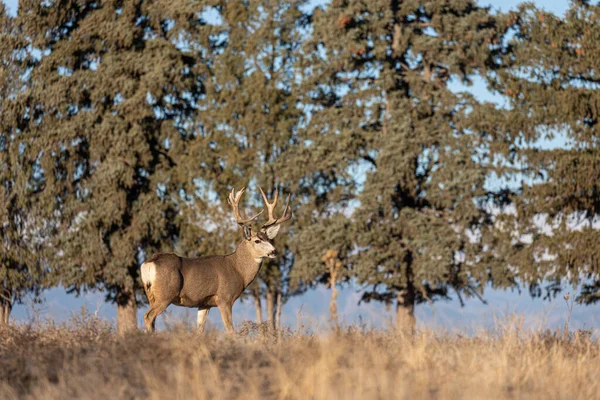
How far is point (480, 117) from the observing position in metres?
24.4

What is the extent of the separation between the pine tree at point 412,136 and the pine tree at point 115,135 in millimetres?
4166

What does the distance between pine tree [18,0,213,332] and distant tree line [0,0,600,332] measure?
63 millimetres

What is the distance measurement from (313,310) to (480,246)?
15880 mm

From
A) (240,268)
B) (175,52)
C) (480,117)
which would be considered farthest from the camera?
(175,52)

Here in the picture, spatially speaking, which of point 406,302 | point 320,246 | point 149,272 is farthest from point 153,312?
point 406,302

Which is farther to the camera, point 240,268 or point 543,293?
point 543,293

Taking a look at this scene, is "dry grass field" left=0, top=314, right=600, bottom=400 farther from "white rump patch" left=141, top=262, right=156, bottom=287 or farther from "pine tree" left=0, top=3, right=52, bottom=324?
"pine tree" left=0, top=3, right=52, bottom=324

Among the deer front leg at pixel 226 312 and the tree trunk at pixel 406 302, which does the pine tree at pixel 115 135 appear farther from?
the deer front leg at pixel 226 312

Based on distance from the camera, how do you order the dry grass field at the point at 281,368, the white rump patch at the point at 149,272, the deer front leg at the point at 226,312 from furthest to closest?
1. the deer front leg at the point at 226,312
2. the white rump patch at the point at 149,272
3. the dry grass field at the point at 281,368

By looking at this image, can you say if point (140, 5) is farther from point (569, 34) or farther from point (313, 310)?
point (313, 310)

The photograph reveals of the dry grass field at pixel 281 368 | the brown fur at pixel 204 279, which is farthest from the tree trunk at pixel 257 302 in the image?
the dry grass field at pixel 281 368

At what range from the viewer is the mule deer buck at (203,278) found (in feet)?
40.6

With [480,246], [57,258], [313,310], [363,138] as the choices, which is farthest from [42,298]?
[313,310]

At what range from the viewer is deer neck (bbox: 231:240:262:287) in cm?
1339
